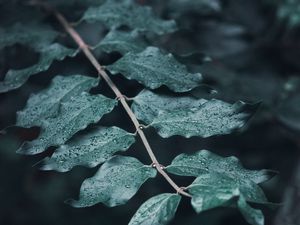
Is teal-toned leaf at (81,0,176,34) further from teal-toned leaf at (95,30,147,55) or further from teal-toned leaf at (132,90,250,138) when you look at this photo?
teal-toned leaf at (132,90,250,138)

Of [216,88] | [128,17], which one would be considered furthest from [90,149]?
[216,88]

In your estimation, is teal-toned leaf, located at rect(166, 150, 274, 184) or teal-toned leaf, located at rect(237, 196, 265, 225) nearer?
teal-toned leaf, located at rect(237, 196, 265, 225)

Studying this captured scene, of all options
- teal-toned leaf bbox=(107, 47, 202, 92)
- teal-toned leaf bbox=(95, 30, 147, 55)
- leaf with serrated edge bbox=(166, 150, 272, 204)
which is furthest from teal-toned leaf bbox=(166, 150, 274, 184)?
teal-toned leaf bbox=(95, 30, 147, 55)

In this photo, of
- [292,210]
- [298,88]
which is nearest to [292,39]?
[298,88]

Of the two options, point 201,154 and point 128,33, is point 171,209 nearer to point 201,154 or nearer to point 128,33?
point 201,154

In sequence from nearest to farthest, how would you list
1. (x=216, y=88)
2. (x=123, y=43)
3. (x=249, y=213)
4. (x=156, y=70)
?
(x=249, y=213) < (x=156, y=70) < (x=123, y=43) < (x=216, y=88)

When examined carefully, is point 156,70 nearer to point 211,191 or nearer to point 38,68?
point 38,68

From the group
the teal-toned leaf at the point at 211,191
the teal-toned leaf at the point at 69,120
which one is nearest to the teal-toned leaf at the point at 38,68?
the teal-toned leaf at the point at 69,120
